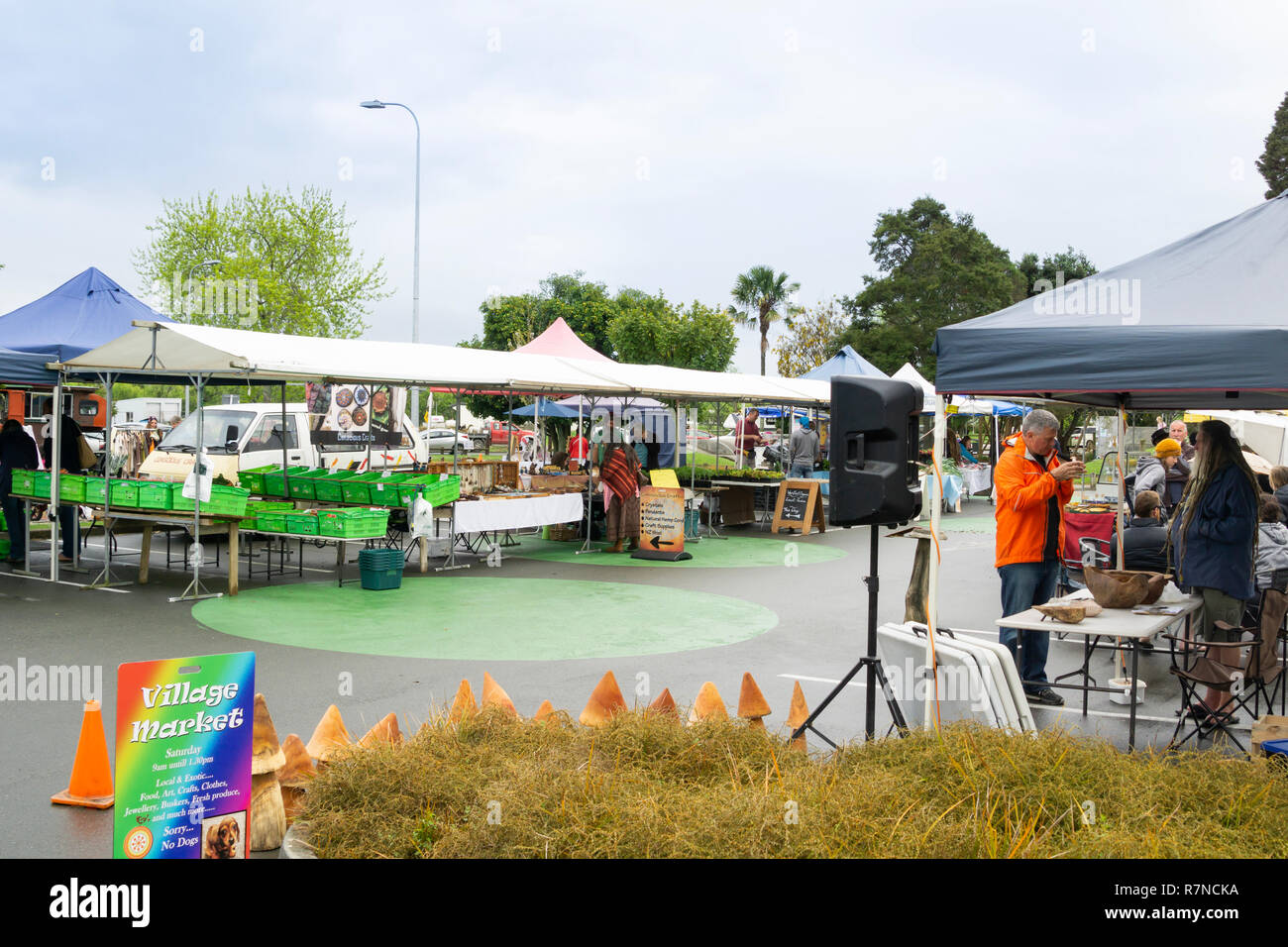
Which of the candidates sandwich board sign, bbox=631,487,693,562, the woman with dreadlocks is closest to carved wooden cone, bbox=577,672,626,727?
the woman with dreadlocks

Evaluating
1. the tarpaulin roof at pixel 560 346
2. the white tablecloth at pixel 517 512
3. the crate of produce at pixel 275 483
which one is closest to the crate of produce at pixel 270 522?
the crate of produce at pixel 275 483

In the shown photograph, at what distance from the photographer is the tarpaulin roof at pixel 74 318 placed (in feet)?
42.6

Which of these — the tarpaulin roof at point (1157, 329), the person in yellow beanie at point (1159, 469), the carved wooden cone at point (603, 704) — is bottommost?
the carved wooden cone at point (603, 704)

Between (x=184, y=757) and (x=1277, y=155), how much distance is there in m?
52.6

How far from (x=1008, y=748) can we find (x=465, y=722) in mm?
2567

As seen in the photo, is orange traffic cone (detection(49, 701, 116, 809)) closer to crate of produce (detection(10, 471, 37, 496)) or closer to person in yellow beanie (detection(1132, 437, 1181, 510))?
crate of produce (detection(10, 471, 37, 496))

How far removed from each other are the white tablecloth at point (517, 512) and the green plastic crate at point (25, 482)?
197 inches

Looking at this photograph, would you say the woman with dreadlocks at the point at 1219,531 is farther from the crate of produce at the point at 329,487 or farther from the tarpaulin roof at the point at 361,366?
the crate of produce at the point at 329,487

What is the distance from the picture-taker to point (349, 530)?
1187 cm

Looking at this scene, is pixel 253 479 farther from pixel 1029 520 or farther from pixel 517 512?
pixel 1029 520

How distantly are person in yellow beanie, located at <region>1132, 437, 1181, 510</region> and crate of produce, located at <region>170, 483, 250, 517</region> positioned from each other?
407 inches

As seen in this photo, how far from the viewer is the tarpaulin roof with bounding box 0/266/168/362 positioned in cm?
1298
